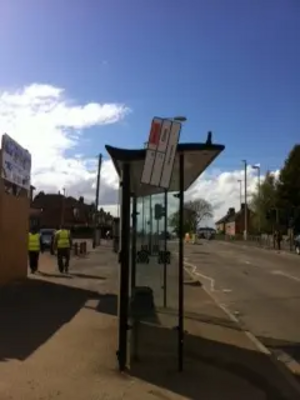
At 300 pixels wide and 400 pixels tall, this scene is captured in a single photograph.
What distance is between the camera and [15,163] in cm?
2083

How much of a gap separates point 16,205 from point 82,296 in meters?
4.97

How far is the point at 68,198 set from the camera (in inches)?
5364

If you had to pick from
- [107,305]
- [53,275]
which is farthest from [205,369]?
[53,275]

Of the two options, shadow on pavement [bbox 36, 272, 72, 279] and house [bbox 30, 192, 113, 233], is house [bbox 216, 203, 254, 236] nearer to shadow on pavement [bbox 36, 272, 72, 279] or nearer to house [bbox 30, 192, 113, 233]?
house [bbox 30, 192, 113, 233]

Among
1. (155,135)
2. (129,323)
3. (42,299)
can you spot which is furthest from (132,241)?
(42,299)

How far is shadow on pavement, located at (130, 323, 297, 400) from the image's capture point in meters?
7.60

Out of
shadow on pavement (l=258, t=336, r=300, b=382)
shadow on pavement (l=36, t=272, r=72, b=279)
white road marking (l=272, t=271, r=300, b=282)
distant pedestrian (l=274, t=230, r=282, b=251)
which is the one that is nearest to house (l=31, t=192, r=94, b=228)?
distant pedestrian (l=274, t=230, r=282, b=251)

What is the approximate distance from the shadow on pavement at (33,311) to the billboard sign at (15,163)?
313cm

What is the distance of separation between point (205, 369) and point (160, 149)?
278 cm

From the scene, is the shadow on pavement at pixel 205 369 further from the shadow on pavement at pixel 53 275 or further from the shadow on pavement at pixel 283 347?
the shadow on pavement at pixel 53 275

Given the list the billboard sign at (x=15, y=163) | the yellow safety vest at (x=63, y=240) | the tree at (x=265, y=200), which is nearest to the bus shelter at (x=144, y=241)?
the billboard sign at (x=15, y=163)

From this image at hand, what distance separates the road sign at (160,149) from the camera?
802 cm

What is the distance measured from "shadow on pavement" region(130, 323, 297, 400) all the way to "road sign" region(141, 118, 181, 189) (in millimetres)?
2294

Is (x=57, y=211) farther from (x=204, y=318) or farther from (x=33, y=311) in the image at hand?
(x=204, y=318)
